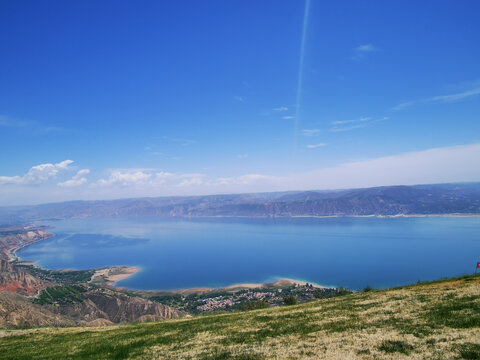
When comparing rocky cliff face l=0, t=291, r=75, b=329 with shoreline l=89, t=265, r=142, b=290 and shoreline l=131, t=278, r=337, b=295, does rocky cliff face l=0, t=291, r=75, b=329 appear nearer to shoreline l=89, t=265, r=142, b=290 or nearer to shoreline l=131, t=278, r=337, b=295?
shoreline l=131, t=278, r=337, b=295

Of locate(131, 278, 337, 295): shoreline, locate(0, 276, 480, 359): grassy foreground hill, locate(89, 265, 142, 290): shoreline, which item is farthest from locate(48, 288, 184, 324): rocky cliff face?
locate(0, 276, 480, 359): grassy foreground hill

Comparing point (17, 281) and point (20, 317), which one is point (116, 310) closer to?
point (20, 317)

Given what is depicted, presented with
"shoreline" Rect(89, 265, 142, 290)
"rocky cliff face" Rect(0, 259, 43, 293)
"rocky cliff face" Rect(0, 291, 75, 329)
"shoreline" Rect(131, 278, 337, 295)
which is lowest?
"shoreline" Rect(89, 265, 142, 290)

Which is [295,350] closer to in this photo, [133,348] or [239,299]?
[133,348]

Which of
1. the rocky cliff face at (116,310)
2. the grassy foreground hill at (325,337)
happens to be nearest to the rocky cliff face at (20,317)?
the rocky cliff face at (116,310)

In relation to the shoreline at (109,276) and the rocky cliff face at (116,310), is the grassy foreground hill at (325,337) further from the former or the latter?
the shoreline at (109,276)

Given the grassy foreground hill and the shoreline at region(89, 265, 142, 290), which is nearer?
the grassy foreground hill

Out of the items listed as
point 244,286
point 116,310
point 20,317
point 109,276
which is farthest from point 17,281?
point 244,286
